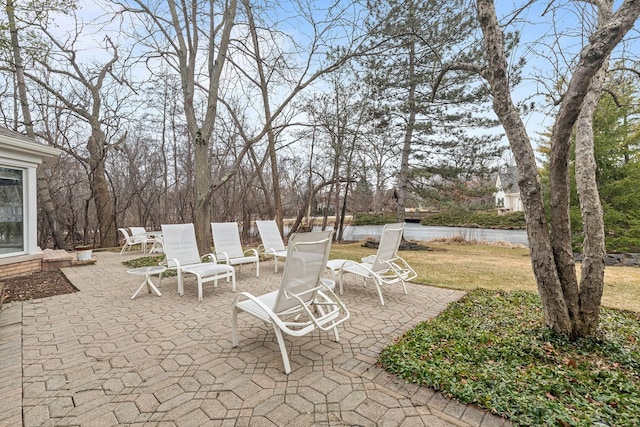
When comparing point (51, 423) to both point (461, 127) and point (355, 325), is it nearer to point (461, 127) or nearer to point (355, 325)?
point (355, 325)

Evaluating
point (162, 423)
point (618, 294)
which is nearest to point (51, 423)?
point (162, 423)

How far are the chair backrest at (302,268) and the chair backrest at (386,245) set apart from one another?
1.81m

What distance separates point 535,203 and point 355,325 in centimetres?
232

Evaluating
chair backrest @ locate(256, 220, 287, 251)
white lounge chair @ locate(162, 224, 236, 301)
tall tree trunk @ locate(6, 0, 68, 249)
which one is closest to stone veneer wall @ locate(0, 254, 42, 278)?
white lounge chair @ locate(162, 224, 236, 301)

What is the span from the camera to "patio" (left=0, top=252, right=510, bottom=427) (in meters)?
1.96

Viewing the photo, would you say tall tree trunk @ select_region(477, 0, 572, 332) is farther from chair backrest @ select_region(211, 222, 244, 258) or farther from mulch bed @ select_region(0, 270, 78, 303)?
mulch bed @ select_region(0, 270, 78, 303)

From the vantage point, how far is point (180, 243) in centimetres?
538

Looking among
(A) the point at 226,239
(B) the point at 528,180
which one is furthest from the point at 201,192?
(B) the point at 528,180

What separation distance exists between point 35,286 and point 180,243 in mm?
2830

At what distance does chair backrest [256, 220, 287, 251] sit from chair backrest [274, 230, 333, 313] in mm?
4357

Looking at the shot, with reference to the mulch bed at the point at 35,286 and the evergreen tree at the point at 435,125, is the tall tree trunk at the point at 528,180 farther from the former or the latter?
the evergreen tree at the point at 435,125

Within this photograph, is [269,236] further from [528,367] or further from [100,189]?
[100,189]

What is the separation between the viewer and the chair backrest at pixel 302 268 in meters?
2.57

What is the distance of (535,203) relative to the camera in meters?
2.82
